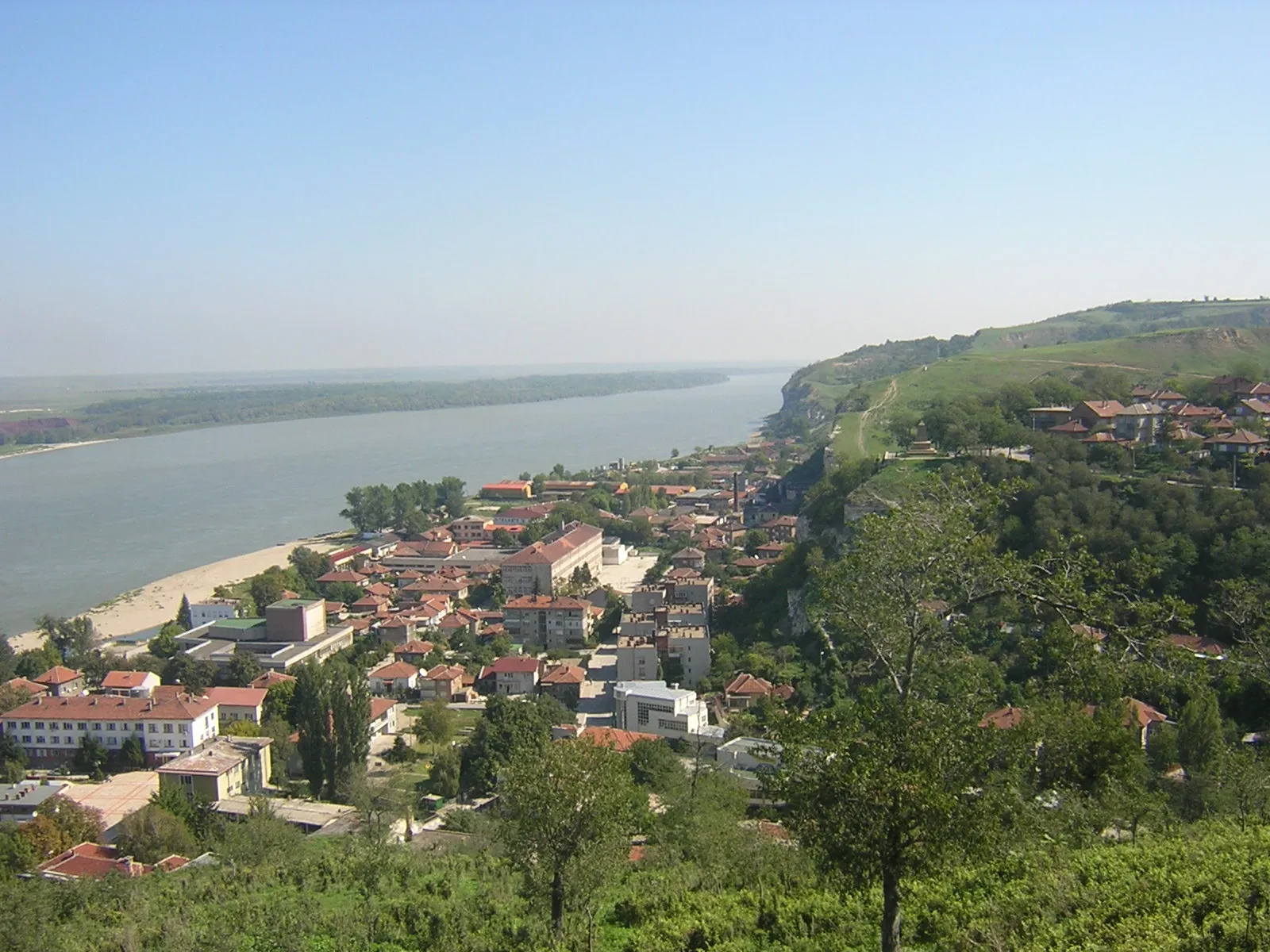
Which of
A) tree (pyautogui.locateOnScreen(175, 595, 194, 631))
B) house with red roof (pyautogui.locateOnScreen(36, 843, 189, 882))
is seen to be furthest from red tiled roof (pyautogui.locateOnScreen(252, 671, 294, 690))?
house with red roof (pyautogui.locateOnScreen(36, 843, 189, 882))

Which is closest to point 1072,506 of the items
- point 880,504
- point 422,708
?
point 880,504

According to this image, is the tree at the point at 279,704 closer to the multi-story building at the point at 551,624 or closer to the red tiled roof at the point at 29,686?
the red tiled roof at the point at 29,686

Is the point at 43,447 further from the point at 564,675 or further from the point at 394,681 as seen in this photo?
the point at 564,675

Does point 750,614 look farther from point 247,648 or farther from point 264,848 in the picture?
point 264,848

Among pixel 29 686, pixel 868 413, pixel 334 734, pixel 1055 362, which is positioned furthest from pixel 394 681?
pixel 1055 362

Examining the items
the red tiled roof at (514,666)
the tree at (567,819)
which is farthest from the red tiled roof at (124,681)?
the tree at (567,819)

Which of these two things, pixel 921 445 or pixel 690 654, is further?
pixel 921 445
